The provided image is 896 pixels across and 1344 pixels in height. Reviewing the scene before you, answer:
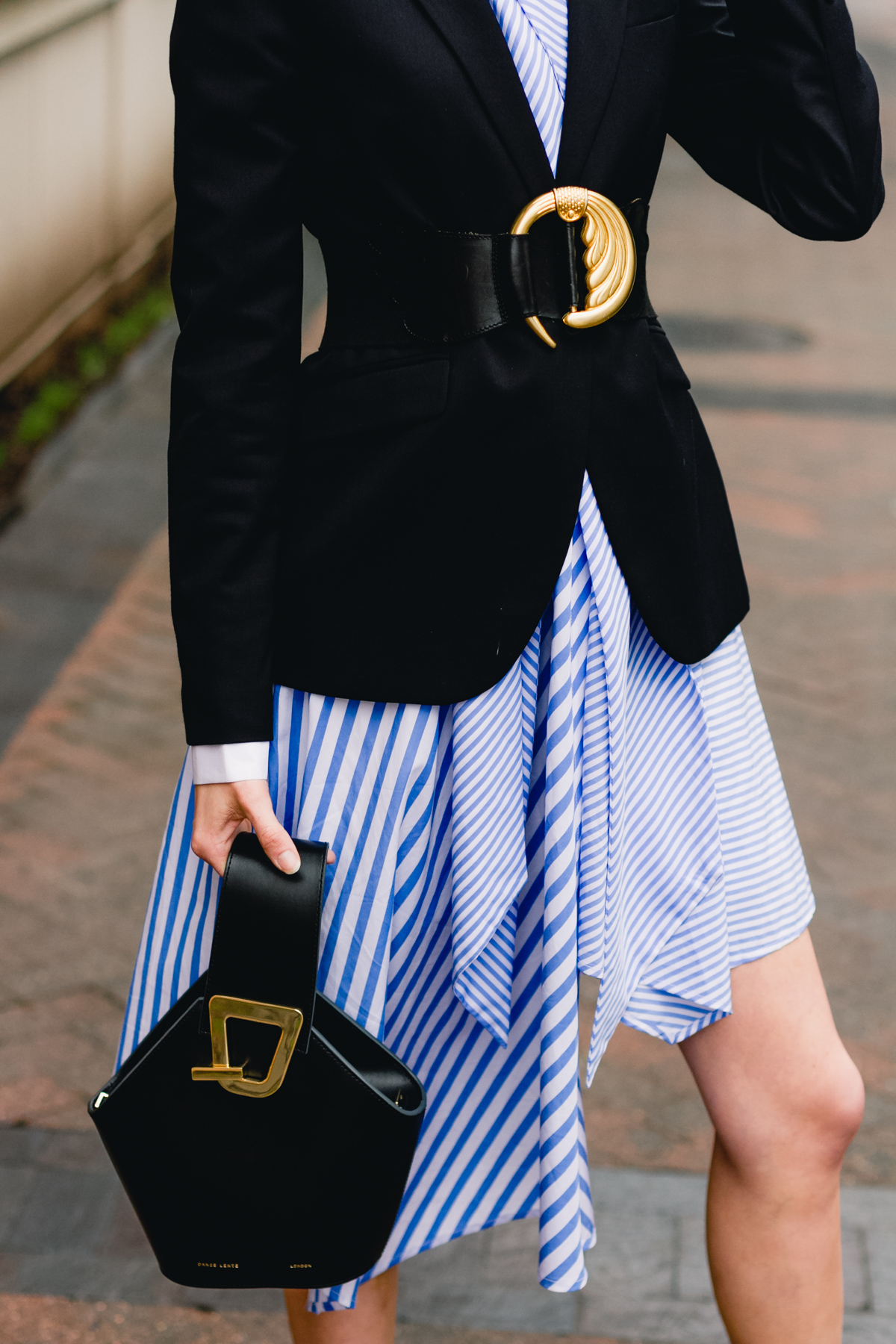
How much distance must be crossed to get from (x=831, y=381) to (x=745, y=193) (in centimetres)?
595

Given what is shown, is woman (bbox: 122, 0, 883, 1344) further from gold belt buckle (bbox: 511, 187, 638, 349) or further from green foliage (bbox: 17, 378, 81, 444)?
green foliage (bbox: 17, 378, 81, 444)

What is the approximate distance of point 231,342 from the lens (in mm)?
1438

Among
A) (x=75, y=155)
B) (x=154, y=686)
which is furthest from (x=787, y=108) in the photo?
(x=75, y=155)

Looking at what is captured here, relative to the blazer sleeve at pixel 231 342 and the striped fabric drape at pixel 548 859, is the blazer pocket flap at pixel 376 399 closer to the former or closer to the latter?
the blazer sleeve at pixel 231 342

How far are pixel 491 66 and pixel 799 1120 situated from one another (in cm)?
103

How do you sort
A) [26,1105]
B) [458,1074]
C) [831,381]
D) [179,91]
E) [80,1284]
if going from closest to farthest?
1. [179,91]
2. [458,1074]
3. [80,1284]
4. [26,1105]
5. [831,381]

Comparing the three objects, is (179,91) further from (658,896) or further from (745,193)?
(658,896)

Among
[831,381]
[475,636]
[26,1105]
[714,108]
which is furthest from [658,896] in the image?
[831,381]

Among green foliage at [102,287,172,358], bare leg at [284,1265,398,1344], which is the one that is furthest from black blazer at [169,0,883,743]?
green foliage at [102,287,172,358]

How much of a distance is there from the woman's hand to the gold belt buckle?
492 millimetres

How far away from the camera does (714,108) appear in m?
1.69

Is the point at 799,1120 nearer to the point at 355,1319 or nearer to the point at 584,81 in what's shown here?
the point at 355,1319

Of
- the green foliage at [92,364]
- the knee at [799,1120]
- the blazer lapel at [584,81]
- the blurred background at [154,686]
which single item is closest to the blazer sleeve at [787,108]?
the blazer lapel at [584,81]

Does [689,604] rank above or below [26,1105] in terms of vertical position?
above
